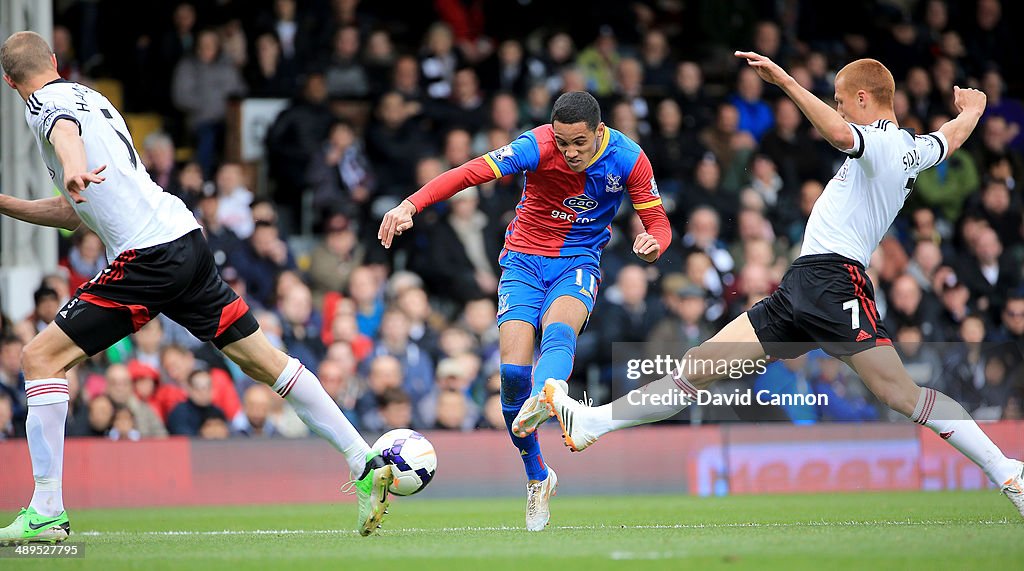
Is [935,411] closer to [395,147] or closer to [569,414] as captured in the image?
[569,414]

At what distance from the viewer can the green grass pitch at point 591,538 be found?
6160 millimetres

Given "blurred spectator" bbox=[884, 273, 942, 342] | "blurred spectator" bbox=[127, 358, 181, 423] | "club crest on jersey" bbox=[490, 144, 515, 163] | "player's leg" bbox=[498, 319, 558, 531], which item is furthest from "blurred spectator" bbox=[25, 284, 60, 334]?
"blurred spectator" bbox=[884, 273, 942, 342]

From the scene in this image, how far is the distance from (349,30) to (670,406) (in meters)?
9.31

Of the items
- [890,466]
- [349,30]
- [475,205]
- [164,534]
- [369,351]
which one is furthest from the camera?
[349,30]

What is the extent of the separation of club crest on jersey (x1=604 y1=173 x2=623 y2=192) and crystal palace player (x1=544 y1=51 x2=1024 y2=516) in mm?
1114

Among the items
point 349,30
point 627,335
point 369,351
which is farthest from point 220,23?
point 627,335

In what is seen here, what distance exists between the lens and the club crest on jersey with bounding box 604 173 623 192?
8188 millimetres

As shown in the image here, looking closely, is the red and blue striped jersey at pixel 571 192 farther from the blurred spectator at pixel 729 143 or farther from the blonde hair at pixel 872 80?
the blurred spectator at pixel 729 143

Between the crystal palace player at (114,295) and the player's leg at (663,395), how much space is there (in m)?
1.08

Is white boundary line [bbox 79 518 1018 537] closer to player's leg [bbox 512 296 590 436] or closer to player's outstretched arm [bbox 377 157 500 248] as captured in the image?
player's leg [bbox 512 296 590 436]

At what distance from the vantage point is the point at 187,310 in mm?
7543

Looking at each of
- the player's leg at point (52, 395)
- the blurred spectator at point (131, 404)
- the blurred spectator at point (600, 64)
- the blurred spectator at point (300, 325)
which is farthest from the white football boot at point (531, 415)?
the blurred spectator at point (600, 64)

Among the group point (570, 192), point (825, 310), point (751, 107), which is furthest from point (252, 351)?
point (751, 107)

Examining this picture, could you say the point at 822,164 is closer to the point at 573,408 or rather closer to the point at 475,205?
the point at 475,205
